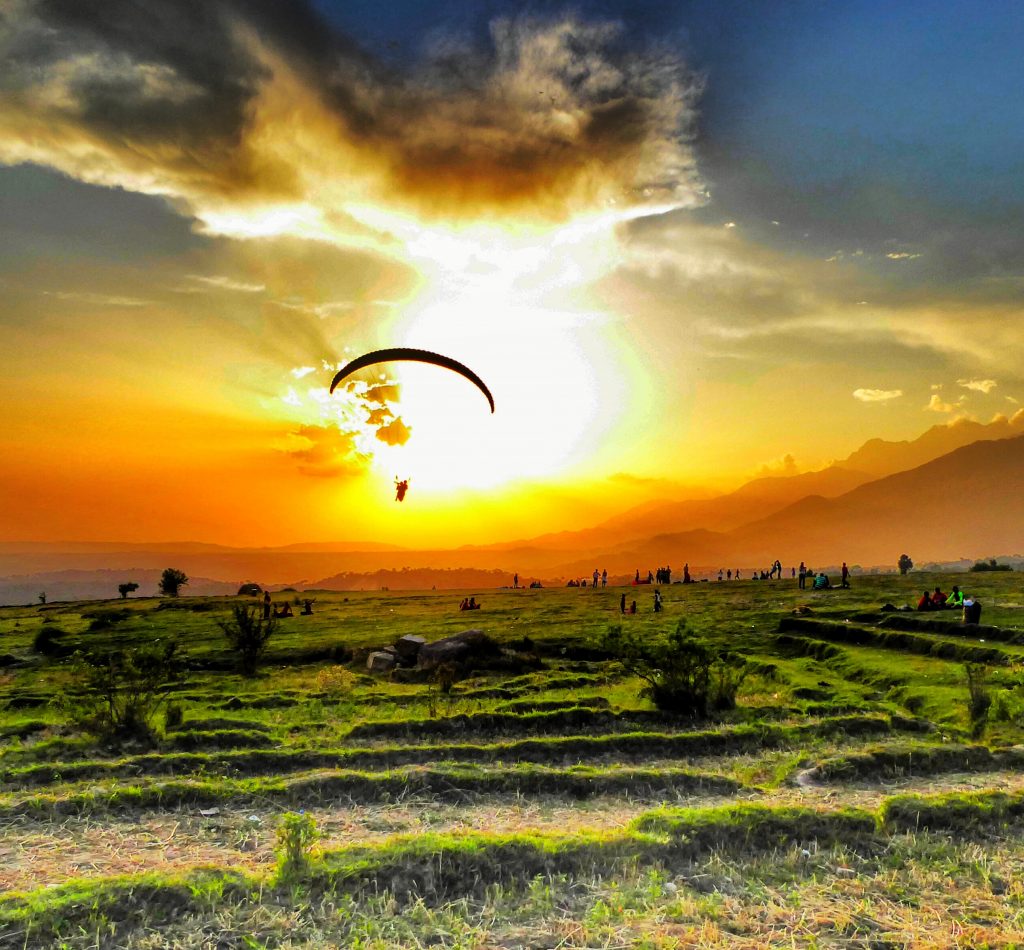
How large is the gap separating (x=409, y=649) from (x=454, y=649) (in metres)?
2.80

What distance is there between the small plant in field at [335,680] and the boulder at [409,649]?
2.34 metres

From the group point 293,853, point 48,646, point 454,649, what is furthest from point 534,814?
point 48,646

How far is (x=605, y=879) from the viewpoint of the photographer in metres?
9.55

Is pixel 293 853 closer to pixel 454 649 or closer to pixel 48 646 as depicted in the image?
pixel 454 649

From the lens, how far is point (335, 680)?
1113 inches

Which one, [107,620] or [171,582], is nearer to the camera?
[107,620]

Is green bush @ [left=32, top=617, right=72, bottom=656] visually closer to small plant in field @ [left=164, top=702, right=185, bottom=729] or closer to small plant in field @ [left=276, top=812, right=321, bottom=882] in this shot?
small plant in field @ [left=164, top=702, right=185, bottom=729]

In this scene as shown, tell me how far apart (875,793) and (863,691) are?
9.65 metres

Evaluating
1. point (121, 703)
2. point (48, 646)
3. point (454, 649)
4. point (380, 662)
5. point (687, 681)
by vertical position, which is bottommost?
point (48, 646)

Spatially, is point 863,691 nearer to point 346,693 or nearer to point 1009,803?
point 1009,803

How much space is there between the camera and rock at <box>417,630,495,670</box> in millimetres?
28969

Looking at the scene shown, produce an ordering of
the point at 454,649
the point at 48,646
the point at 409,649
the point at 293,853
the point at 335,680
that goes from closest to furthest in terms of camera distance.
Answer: the point at 293,853 → the point at 335,680 → the point at 454,649 → the point at 409,649 → the point at 48,646

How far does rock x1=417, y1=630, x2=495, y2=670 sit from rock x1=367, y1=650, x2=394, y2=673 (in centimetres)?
140

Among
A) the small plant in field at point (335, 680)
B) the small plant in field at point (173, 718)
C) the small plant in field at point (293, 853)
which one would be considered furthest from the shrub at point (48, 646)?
the small plant in field at point (293, 853)
